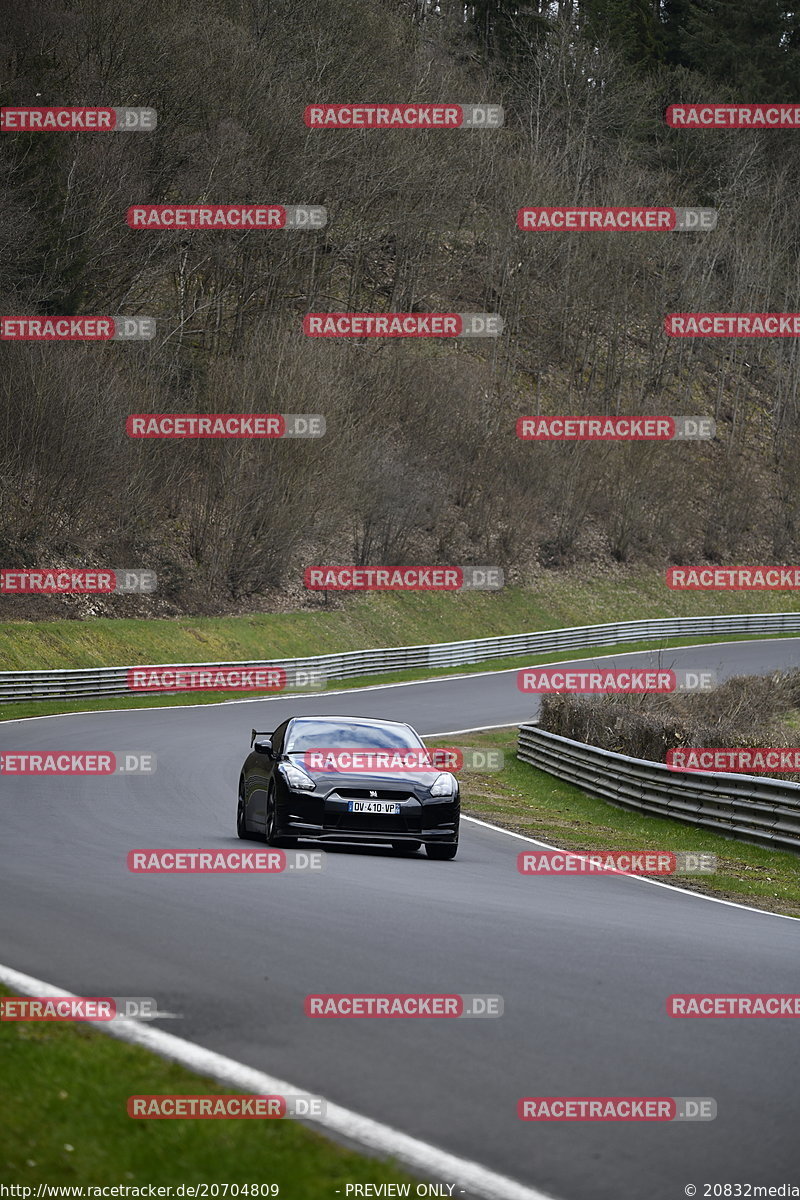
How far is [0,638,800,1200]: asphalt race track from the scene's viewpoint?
5344mm

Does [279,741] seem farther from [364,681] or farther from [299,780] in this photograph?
[364,681]

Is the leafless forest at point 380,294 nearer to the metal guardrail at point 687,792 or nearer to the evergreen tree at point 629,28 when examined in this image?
the evergreen tree at point 629,28

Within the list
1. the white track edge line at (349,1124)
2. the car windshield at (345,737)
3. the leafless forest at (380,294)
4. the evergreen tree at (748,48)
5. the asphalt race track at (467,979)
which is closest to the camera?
the white track edge line at (349,1124)

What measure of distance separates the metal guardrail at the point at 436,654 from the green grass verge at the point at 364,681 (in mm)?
326

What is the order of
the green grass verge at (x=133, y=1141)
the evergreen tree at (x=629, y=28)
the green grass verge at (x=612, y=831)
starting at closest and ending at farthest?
the green grass verge at (x=133, y=1141)
the green grass verge at (x=612, y=831)
the evergreen tree at (x=629, y=28)

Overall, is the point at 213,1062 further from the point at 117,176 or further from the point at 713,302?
the point at 713,302

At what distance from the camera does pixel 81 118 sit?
168ft

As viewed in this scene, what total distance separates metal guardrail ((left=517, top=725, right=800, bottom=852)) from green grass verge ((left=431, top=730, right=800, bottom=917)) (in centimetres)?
16

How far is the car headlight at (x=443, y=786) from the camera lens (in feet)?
46.9

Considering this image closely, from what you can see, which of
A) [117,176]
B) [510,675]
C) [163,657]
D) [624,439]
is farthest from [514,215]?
[163,657]

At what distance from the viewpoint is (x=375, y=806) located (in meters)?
14.2

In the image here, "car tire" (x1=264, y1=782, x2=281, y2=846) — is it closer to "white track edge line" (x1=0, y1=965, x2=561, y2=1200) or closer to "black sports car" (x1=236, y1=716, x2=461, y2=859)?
"black sports car" (x1=236, y1=716, x2=461, y2=859)

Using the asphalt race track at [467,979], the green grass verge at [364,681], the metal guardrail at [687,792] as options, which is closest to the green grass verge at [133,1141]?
the asphalt race track at [467,979]

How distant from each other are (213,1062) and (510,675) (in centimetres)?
4222
